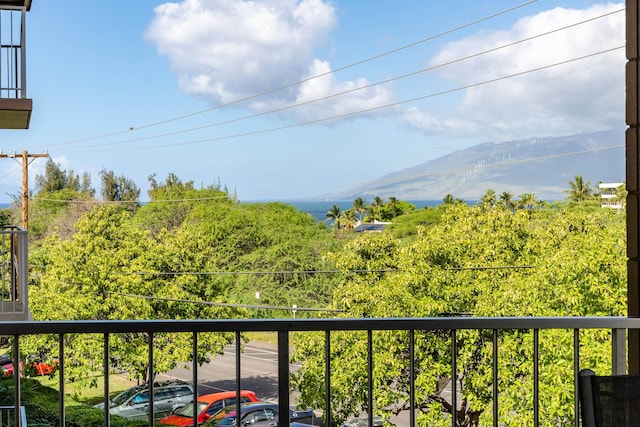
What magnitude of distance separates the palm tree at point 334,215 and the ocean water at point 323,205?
0.14 meters

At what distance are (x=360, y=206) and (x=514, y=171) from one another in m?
6.26

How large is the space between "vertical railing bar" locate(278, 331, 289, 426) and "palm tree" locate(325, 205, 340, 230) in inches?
815

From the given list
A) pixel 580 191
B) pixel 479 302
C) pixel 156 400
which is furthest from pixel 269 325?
pixel 580 191

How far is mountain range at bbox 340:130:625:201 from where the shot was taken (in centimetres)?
2453

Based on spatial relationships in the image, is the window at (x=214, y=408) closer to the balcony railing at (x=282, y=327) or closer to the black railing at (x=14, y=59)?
the black railing at (x=14, y=59)

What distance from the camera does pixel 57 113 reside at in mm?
32688

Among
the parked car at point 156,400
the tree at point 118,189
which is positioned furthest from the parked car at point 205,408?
the tree at point 118,189

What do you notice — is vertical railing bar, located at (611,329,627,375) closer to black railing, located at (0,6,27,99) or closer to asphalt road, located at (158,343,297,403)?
black railing, located at (0,6,27,99)

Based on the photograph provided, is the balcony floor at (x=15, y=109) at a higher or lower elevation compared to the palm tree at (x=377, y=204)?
higher

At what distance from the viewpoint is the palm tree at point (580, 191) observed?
20.3 m

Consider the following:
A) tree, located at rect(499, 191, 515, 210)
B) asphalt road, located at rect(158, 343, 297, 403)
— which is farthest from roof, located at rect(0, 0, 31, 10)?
tree, located at rect(499, 191, 515, 210)

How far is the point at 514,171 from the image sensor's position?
26812 mm

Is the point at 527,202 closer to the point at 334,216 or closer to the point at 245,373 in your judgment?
the point at 334,216

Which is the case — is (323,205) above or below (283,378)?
above
